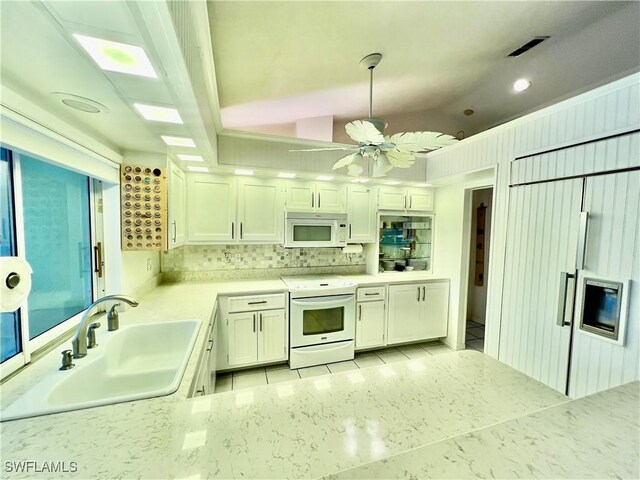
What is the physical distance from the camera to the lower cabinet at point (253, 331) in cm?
255

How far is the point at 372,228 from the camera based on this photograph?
10.9 ft

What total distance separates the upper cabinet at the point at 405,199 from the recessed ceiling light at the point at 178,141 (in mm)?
2323

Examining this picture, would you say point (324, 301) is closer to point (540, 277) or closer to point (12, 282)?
point (540, 277)

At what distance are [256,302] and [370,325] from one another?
141cm

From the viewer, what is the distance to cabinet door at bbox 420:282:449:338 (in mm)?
3266

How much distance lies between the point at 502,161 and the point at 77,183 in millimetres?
3356

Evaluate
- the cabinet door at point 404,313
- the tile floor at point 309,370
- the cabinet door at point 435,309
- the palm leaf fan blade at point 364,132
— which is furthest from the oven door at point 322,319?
the palm leaf fan blade at point 364,132

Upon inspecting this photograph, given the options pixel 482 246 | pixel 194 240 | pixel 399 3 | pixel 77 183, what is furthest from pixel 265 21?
pixel 482 246

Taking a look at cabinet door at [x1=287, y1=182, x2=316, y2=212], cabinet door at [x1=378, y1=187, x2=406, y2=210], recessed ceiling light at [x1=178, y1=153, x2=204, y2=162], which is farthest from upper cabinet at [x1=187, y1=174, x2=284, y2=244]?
cabinet door at [x1=378, y1=187, x2=406, y2=210]

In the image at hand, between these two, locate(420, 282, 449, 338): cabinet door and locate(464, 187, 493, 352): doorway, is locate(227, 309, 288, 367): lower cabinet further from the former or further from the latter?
locate(464, 187, 493, 352): doorway

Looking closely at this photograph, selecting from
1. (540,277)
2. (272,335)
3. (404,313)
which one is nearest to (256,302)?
(272,335)

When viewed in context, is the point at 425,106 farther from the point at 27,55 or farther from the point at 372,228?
the point at 27,55

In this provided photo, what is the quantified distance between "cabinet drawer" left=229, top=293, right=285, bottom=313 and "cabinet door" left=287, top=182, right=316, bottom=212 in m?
1.02

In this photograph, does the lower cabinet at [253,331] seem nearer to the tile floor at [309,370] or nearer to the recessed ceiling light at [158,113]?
the tile floor at [309,370]
